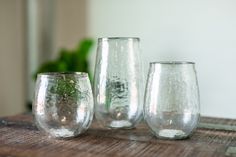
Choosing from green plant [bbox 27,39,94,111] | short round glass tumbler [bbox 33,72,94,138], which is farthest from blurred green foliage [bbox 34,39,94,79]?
short round glass tumbler [bbox 33,72,94,138]

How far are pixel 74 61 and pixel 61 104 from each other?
4.66 feet

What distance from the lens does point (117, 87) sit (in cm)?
111

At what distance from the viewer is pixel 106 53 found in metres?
1.12

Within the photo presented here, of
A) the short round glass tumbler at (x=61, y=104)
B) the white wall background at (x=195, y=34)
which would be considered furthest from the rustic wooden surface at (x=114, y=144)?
the white wall background at (x=195, y=34)

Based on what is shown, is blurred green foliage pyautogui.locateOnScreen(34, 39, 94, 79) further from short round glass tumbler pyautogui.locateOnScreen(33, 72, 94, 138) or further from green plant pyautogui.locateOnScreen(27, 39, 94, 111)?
short round glass tumbler pyautogui.locateOnScreen(33, 72, 94, 138)

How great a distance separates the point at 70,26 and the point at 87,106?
162 centimetres

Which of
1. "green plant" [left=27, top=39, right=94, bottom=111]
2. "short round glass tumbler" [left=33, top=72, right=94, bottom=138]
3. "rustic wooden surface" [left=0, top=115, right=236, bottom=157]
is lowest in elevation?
"rustic wooden surface" [left=0, top=115, right=236, bottom=157]

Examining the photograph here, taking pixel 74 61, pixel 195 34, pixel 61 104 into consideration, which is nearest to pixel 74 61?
pixel 74 61

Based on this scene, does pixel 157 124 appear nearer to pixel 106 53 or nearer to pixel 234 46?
pixel 106 53

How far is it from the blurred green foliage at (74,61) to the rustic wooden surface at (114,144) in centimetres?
122

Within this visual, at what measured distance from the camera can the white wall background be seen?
200cm

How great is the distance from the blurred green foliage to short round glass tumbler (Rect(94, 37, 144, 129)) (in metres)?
1.19

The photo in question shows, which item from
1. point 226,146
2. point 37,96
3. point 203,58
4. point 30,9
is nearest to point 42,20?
point 30,9

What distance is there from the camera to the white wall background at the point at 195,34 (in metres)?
2.00
